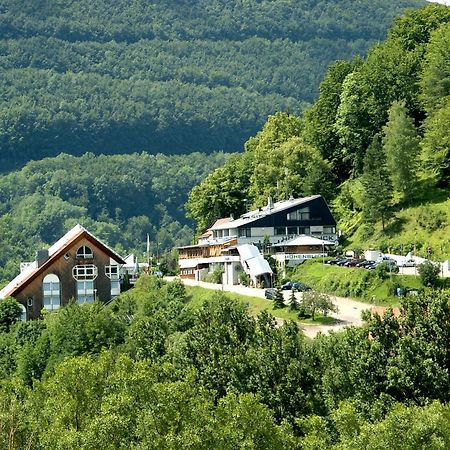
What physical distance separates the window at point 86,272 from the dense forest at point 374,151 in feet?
Answer: 59.3

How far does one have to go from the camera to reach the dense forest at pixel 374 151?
102 metres

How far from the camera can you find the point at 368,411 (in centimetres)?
5850

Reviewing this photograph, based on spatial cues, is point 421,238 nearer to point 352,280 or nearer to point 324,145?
point 352,280

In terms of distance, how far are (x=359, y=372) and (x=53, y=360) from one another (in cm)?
3045

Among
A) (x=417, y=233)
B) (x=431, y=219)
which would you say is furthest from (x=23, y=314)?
(x=431, y=219)

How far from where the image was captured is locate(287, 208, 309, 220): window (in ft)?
363

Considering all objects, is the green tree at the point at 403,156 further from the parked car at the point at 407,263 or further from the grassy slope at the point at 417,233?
the parked car at the point at 407,263

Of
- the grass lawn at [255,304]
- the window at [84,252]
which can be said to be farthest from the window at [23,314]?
the grass lawn at [255,304]

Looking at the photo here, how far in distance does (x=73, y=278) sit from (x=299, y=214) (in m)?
18.0

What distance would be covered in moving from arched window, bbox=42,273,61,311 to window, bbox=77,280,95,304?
5.59 ft

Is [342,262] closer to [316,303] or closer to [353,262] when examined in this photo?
[353,262]

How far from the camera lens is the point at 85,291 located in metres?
111

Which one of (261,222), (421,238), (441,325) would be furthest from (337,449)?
(261,222)

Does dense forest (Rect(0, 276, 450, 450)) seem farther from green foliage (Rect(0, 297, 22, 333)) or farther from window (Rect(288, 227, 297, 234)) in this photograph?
window (Rect(288, 227, 297, 234))
